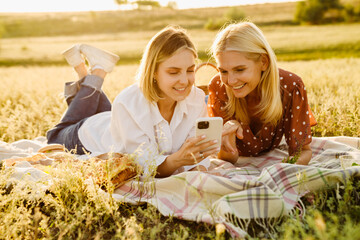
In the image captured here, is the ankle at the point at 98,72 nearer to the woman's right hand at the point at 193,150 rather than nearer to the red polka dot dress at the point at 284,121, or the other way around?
the red polka dot dress at the point at 284,121

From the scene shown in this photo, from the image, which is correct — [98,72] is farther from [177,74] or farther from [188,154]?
[188,154]

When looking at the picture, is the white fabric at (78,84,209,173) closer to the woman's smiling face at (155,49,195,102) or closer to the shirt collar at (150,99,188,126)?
the shirt collar at (150,99,188,126)

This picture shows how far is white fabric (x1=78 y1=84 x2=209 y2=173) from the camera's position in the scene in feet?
10.4

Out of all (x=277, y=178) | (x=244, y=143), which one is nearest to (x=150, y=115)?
(x=244, y=143)

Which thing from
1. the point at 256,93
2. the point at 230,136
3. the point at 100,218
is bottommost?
the point at 100,218

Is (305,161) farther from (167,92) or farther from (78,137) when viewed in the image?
(78,137)

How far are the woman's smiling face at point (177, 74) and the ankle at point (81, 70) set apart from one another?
1736mm

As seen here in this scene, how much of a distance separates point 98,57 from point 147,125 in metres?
1.64

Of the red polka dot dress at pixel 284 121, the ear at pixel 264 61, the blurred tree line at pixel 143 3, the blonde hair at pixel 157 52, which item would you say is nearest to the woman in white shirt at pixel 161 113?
the blonde hair at pixel 157 52

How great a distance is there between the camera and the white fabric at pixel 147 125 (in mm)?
3160

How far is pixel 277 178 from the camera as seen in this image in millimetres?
2506

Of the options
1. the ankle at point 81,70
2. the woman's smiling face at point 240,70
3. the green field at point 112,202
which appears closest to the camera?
the green field at point 112,202

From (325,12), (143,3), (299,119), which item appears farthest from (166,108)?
(143,3)

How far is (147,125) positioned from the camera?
3189 millimetres
